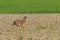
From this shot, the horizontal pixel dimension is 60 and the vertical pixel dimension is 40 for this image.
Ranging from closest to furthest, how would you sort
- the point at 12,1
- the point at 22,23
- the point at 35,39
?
the point at 35,39
the point at 22,23
the point at 12,1

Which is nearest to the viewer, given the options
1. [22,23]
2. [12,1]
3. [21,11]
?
[22,23]

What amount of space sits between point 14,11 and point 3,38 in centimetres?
1504

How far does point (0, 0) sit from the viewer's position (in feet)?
113

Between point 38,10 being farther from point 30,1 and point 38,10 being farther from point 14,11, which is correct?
point 30,1

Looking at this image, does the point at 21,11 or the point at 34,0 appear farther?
the point at 34,0

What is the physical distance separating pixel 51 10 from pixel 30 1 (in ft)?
24.1

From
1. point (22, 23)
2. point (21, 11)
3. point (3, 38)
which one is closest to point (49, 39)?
point (3, 38)

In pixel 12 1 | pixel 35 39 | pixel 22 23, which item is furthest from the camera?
pixel 12 1

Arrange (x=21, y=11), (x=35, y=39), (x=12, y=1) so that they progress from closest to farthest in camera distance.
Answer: (x=35, y=39), (x=21, y=11), (x=12, y=1)

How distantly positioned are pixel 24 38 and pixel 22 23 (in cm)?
322

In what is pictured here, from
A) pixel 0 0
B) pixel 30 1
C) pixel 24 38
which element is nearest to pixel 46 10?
pixel 30 1

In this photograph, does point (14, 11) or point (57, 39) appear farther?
point (14, 11)

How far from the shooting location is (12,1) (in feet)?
108

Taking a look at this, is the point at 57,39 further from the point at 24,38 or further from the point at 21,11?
the point at 21,11
